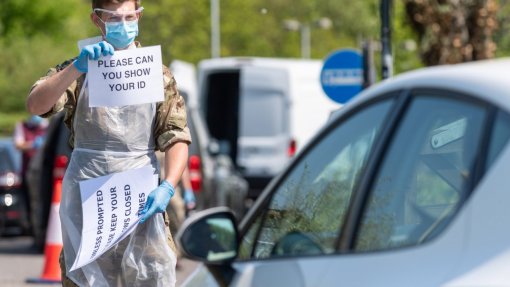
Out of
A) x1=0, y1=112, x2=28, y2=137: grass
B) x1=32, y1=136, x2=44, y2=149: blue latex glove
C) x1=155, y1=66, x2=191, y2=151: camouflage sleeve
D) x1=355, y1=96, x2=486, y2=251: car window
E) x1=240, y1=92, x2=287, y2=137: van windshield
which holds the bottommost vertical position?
x1=0, y1=112, x2=28, y2=137: grass

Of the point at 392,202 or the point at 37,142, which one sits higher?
the point at 392,202

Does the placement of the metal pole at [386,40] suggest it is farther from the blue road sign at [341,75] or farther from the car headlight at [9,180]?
the car headlight at [9,180]

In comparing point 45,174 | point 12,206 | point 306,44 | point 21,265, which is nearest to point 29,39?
point 306,44

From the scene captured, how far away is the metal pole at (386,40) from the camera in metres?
12.2

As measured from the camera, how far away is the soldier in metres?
5.15

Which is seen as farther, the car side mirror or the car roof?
→ the car side mirror

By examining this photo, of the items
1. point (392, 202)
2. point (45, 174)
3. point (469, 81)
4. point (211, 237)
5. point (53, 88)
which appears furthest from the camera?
point (45, 174)

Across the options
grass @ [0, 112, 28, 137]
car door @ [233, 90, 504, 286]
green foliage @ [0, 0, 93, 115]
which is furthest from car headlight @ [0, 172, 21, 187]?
green foliage @ [0, 0, 93, 115]

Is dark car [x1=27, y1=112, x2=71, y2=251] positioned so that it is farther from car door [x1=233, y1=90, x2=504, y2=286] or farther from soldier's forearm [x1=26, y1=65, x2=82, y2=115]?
car door [x1=233, y1=90, x2=504, y2=286]

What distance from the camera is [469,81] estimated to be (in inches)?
128

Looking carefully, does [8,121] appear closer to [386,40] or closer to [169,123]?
[386,40]

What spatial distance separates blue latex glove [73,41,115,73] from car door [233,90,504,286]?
110cm

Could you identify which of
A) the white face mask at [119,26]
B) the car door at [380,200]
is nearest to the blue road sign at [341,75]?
the white face mask at [119,26]

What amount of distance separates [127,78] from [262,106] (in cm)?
2026
